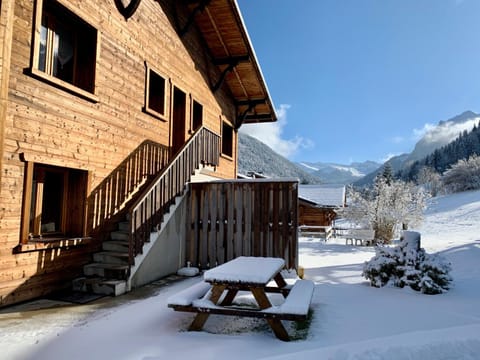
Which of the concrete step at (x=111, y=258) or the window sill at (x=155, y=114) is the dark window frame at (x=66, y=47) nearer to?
the window sill at (x=155, y=114)

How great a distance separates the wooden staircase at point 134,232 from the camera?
547 cm

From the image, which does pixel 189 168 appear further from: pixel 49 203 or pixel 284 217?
pixel 49 203

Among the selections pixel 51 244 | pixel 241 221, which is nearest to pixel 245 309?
pixel 51 244

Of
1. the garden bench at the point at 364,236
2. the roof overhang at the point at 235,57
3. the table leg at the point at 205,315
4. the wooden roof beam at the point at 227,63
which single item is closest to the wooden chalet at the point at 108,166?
the roof overhang at the point at 235,57

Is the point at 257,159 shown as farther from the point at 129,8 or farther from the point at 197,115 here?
the point at 129,8

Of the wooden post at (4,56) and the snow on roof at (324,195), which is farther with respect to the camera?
the snow on roof at (324,195)

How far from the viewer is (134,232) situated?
5.64m

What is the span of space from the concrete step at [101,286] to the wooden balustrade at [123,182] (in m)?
1.06

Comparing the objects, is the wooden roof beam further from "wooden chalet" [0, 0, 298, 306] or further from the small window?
"wooden chalet" [0, 0, 298, 306]

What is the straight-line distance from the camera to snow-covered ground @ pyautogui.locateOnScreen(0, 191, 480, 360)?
305 centimetres

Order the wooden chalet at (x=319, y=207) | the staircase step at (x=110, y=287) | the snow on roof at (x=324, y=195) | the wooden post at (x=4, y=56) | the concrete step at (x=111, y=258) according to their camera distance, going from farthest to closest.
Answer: the snow on roof at (x=324, y=195), the wooden chalet at (x=319, y=207), the concrete step at (x=111, y=258), the staircase step at (x=110, y=287), the wooden post at (x=4, y=56)

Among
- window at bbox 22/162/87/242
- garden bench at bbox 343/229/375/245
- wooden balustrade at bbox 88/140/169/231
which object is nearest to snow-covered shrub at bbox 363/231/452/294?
wooden balustrade at bbox 88/140/169/231

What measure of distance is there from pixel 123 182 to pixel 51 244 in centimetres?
210

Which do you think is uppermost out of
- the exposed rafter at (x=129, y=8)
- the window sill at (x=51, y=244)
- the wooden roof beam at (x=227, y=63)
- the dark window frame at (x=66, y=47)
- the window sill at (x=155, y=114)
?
the wooden roof beam at (x=227, y=63)
